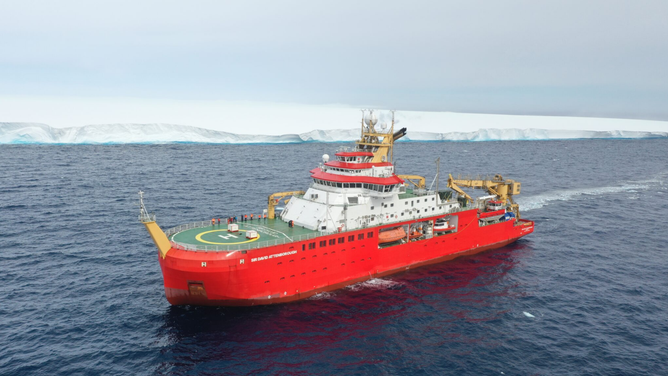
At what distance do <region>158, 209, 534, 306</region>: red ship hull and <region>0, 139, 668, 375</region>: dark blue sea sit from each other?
107 centimetres

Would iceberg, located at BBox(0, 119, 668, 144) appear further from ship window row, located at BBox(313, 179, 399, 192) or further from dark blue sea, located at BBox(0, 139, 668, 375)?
ship window row, located at BBox(313, 179, 399, 192)

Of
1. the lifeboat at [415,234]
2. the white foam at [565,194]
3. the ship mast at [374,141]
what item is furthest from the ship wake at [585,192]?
the ship mast at [374,141]

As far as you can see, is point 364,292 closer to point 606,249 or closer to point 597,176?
point 606,249

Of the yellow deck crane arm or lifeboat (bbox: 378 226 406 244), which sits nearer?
lifeboat (bbox: 378 226 406 244)

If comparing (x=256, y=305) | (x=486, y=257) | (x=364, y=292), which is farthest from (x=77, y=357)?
(x=486, y=257)

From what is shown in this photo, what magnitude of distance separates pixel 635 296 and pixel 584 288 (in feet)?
11.7

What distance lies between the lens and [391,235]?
37.6 meters

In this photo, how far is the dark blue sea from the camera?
25047 mm

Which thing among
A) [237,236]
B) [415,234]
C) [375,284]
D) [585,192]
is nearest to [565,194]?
[585,192]

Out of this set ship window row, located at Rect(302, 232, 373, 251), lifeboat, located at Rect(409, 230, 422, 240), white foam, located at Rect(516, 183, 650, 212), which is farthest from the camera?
white foam, located at Rect(516, 183, 650, 212)

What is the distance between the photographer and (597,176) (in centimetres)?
8825

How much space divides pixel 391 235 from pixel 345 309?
29.2 feet

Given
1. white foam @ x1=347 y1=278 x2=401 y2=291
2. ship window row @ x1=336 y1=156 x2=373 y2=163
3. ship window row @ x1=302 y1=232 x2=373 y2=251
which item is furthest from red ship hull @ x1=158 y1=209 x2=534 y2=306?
ship window row @ x1=336 y1=156 x2=373 y2=163

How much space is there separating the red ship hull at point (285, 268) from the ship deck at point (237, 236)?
2.31 ft
